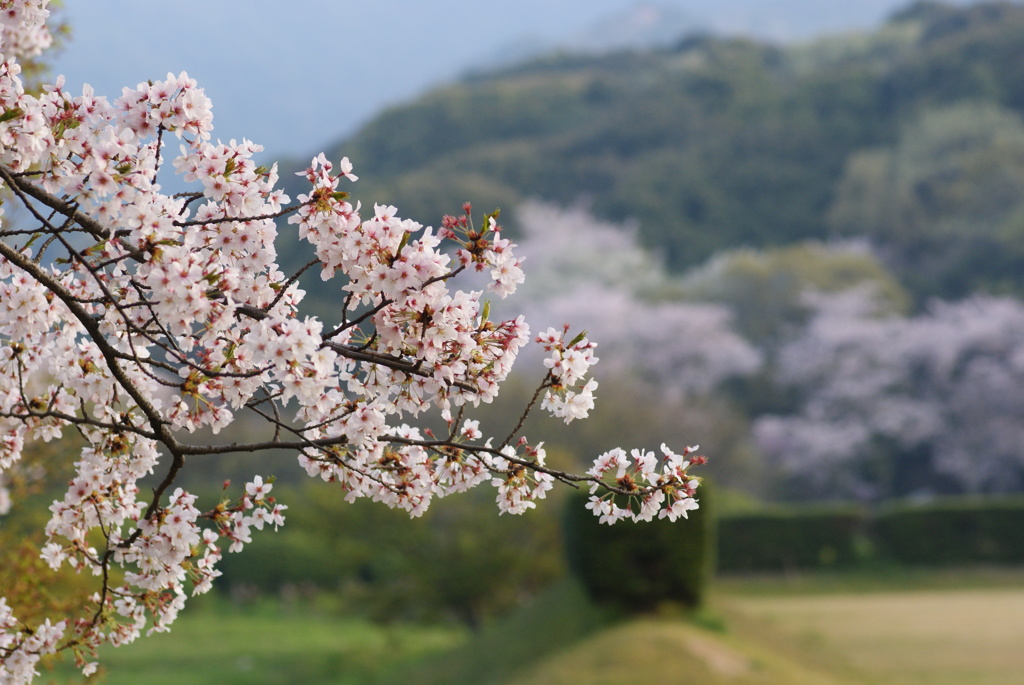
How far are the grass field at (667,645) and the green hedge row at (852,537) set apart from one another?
0.83m

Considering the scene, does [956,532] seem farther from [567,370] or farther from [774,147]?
[774,147]

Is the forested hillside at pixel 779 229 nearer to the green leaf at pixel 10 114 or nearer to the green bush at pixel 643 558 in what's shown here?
the green bush at pixel 643 558

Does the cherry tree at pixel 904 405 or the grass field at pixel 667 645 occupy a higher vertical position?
the cherry tree at pixel 904 405

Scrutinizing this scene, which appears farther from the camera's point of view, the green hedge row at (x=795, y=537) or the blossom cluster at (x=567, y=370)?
the green hedge row at (x=795, y=537)

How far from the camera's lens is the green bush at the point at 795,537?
17.8 meters

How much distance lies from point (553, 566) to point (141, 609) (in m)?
9.79

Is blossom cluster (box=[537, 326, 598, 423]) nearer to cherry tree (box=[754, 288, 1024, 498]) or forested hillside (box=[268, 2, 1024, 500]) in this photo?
forested hillside (box=[268, 2, 1024, 500])

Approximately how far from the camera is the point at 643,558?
9.59 m

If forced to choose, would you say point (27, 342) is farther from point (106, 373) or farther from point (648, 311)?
point (648, 311)

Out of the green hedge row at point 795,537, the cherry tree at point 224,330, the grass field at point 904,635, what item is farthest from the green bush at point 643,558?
the green hedge row at point 795,537

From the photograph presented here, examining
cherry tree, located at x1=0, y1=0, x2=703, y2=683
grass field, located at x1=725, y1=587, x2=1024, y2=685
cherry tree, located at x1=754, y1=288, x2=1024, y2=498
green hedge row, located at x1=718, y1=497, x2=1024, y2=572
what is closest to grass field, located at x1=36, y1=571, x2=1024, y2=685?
grass field, located at x1=725, y1=587, x2=1024, y2=685

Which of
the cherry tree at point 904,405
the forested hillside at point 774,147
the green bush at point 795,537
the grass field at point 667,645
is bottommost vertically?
the grass field at point 667,645

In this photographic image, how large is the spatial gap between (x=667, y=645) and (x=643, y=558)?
3.03ft

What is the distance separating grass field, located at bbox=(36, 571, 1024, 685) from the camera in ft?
29.1
